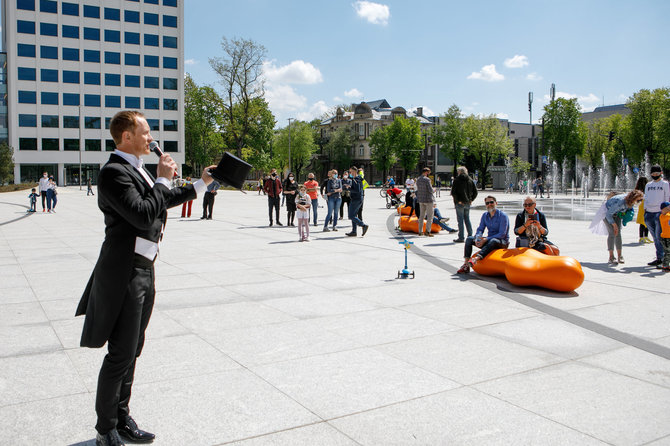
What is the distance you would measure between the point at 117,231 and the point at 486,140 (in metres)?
83.5

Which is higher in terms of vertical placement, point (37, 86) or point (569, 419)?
point (37, 86)

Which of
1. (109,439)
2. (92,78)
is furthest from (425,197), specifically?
(92,78)

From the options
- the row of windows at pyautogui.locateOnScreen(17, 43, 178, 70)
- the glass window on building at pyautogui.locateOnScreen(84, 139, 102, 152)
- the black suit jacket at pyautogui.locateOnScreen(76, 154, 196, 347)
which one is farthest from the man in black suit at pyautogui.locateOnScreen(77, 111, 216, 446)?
the row of windows at pyautogui.locateOnScreen(17, 43, 178, 70)

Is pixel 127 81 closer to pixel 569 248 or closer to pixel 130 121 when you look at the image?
pixel 569 248

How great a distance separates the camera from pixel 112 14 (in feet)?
234

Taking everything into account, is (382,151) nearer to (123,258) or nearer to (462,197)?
(462,197)

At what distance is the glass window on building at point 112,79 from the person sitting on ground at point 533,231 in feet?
238

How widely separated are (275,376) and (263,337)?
1142 mm

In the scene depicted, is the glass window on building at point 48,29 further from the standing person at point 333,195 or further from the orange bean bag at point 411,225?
the orange bean bag at point 411,225

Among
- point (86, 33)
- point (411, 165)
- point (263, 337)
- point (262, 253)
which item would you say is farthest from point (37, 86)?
point (263, 337)

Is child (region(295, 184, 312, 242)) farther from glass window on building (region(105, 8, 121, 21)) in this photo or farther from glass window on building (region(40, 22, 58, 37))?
glass window on building (region(105, 8, 121, 21))

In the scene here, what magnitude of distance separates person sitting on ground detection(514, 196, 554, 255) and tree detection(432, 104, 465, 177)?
83330 millimetres

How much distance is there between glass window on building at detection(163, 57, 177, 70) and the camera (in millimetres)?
74812

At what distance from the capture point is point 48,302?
23.0 feet
